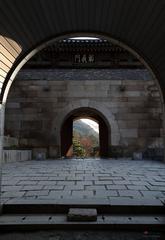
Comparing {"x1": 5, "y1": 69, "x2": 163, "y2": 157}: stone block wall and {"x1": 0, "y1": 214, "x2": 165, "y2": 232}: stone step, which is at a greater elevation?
{"x1": 5, "y1": 69, "x2": 163, "y2": 157}: stone block wall

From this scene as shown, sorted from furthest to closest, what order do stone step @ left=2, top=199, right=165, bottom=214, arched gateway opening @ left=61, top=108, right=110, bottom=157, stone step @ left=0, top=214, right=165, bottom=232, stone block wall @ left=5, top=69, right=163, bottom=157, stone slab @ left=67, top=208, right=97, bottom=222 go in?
arched gateway opening @ left=61, top=108, right=110, bottom=157 < stone block wall @ left=5, top=69, right=163, bottom=157 < stone step @ left=2, top=199, right=165, bottom=214 < stone slab @ left=67, top=208, right=97, bottom=222 < stone step @ left=0, top=214, right=165, bottom=232

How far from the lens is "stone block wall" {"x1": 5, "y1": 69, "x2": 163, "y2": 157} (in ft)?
37.8

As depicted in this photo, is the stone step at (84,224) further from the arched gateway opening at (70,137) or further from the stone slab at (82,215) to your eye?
the arched gateway opening at (70,137)

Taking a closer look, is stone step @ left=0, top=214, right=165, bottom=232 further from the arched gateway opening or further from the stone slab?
the arched gateway opening

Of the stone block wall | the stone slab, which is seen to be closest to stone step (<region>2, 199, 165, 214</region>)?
the stone slab

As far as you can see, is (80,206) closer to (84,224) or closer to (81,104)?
(84,224)

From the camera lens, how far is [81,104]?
11.9 metres

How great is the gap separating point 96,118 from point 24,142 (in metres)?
5.57

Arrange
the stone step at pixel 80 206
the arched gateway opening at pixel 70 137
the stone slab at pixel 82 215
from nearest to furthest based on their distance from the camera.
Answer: the stone slab at pixel 82 215
the stone step at pixel 80 206
the arched gateway opening at pixel 70 137

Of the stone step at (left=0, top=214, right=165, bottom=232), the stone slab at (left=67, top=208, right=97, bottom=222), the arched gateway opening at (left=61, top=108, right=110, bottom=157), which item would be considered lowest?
the stone step at (left=0, top=214, right=165, bottom=232)

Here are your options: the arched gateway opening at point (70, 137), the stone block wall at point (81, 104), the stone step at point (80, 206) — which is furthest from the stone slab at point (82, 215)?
the arched gateway opening at point (70, 137)

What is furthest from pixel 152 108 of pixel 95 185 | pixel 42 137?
pixel 95 185

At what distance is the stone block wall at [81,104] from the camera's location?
37.8 feet

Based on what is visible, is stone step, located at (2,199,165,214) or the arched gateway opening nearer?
stone step, located at (2,199,165,214)
